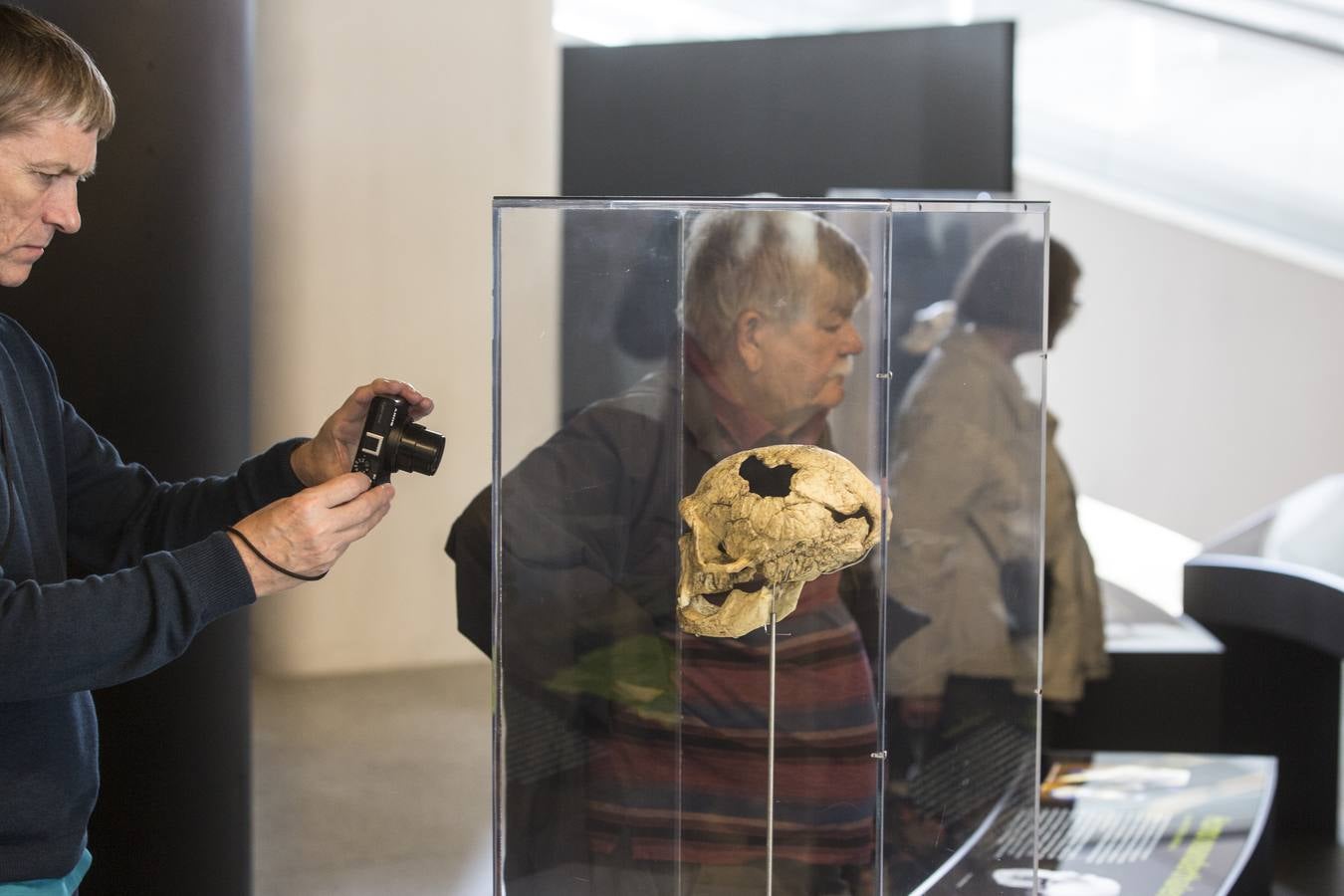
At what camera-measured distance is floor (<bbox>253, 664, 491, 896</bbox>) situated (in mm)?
3568

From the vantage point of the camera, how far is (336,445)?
1.79 m

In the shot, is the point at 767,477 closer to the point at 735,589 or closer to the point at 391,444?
the point at 735,589

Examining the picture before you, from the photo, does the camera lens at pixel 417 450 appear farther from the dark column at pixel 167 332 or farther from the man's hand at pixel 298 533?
the dark column at pixel 167 332

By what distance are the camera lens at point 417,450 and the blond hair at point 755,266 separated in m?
0.34

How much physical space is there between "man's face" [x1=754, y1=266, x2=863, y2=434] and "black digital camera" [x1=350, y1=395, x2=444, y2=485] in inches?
16.1

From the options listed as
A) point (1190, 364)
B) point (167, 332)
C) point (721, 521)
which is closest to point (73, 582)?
point (721, 521)

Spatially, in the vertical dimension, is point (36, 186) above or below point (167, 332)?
above

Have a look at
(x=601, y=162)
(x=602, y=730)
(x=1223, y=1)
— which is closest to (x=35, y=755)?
(x=602, y=730)

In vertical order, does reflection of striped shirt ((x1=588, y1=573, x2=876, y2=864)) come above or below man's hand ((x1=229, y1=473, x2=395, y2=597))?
below

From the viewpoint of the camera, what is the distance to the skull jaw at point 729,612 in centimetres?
161

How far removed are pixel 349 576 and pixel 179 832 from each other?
9.62 ft

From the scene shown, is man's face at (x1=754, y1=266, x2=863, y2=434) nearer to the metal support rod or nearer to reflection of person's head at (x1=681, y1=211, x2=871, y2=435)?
reflection of person's head at (x1=681, y1=211, x2=871, y2=435)

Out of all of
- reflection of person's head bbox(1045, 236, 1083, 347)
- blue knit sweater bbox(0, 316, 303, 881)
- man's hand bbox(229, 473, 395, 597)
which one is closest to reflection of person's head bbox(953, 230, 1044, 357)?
man's hand bbox(229, 473, 395, 597)

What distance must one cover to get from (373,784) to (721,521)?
308 centimetres
